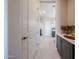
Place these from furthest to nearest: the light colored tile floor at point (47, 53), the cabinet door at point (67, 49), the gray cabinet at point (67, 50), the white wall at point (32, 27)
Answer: the light colored tile floor at point (47, 53)
the white wall at point (32, 27)
the cabinet door at point (67, 49)
the gray cabinet at point (67, 50)

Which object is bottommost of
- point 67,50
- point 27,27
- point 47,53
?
point 47,53

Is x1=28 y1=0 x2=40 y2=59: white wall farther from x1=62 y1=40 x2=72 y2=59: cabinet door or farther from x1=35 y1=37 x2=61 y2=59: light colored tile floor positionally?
x1=62 y1=40 x2=72 y2=59: cabinet door

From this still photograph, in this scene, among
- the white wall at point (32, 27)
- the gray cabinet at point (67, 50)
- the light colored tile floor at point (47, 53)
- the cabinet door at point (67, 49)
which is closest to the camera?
the gray cabinet at point (67, 50)

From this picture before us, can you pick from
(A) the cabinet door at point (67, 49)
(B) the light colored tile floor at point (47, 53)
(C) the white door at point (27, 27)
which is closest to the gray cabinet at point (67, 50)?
(A) the cabinet door at point (67, 49)

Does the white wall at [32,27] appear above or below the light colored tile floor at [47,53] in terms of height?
above

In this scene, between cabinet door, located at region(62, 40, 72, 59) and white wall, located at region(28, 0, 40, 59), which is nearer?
cabinet door, located at region(62, 40, 72, 59)

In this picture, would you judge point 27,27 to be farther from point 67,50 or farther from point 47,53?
point 47,53

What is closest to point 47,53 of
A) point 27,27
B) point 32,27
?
point 32,27

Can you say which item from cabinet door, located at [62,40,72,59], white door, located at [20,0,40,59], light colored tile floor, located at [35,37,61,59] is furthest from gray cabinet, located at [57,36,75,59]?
light colored tile floor, located at [35,37,61,59]

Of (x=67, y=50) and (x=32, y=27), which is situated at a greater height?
(x=32, y=27)

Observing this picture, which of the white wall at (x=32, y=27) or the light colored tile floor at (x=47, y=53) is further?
the light colored tile floor at (x=47, y=53)

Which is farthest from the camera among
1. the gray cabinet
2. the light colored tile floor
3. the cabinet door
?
the light colored tile floor

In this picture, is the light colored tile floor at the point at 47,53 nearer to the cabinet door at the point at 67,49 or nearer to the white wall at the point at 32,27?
the white wall at the point at 32,27

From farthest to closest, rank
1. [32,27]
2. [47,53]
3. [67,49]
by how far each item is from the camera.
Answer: [47,53] → [32,27] → [67,49]
